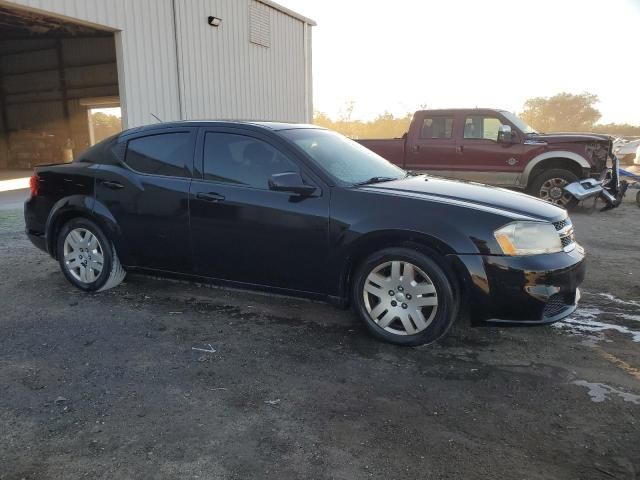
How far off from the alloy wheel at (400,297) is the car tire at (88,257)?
97.3 inches

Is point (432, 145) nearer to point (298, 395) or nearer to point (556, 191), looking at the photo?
point (556, 191)

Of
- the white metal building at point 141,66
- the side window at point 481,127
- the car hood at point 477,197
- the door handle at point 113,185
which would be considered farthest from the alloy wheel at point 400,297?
the white metal building at point 141,66

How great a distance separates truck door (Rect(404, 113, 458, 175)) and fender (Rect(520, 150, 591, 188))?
138cm

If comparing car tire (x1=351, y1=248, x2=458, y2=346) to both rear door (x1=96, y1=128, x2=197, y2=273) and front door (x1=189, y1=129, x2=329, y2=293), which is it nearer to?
front door (x1=189, y1=129, x2=329, y2=293)

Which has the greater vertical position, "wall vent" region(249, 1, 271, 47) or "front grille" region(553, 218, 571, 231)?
"wall vent" region(249, 1, 271, 47)

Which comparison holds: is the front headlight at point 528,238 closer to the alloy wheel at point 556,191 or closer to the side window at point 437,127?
the alloy wheel at point 556,191

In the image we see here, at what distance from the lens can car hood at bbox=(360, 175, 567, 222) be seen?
346cm

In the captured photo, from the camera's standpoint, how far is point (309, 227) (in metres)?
3.65

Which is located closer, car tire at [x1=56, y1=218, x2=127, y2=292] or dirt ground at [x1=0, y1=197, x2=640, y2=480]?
dirt ground at [x1=0, y1=197, x2=640, y2=480]

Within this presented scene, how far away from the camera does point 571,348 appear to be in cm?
351

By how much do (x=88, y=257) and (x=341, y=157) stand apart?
2560mm

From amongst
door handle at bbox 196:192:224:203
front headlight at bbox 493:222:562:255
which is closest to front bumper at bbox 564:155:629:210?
front headlight at bbox 493:222:562:255

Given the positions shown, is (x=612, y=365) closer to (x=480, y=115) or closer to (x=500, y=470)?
(x=500, y=470)

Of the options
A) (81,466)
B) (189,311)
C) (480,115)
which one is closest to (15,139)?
(480,115)
